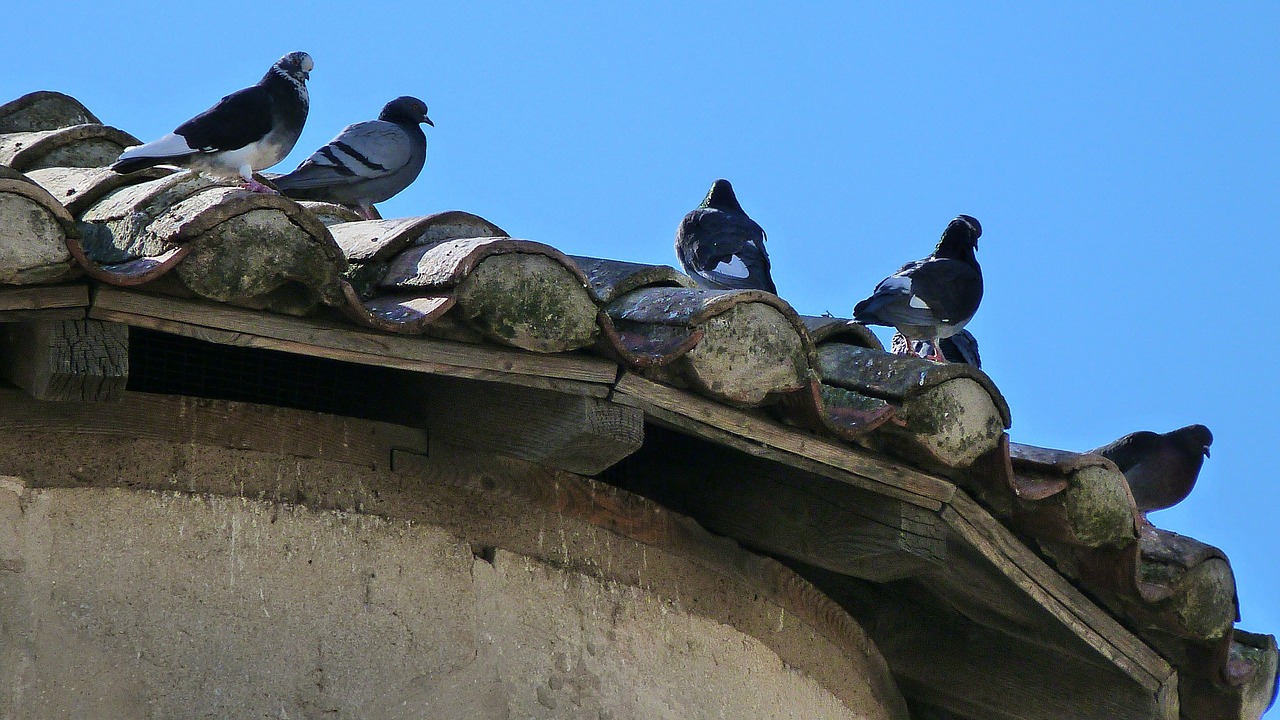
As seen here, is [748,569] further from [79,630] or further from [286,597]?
[79,630]

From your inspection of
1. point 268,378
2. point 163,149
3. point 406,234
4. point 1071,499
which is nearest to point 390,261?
point 406,234

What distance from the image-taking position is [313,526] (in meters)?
3.54

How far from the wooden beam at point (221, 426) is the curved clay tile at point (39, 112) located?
2.28 metres

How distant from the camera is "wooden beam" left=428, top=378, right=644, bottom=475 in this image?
3.53 metres

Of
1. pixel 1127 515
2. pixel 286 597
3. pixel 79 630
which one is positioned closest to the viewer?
pixel 79 630

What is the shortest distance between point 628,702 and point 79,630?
122 cm

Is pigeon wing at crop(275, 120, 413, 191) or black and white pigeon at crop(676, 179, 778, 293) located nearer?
pigeon wing at crop(275, 120, 413, 191)

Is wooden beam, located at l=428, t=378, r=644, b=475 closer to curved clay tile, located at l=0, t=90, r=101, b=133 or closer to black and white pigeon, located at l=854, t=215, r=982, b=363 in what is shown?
curved clay tile, located at l=0, t=90, r=101, b=133

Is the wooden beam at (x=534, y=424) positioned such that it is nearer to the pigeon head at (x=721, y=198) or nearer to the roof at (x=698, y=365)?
the roof at (x=698, y=365)

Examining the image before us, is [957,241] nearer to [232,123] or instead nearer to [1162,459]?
[1162,459]

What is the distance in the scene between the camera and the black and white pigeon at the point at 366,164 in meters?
6.38

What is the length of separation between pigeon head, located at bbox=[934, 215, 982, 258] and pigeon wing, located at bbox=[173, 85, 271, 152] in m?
3.96

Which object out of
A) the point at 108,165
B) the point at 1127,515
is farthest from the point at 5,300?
the point at 1127,515

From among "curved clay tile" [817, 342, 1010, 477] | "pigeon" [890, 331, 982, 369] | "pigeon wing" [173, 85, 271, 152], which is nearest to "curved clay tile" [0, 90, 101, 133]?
"pigeon wing" [173, 85, 271, 152]
